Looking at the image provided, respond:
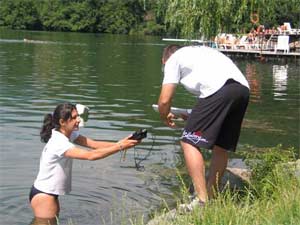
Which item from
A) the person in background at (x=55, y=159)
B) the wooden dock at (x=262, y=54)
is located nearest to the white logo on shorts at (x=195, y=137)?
the person in background at (x=55, y=159)

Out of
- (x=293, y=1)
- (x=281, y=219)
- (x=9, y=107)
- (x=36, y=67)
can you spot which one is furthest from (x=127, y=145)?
(x=36, y=67)

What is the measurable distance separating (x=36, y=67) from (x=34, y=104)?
43.9 feet

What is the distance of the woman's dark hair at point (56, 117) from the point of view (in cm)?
560

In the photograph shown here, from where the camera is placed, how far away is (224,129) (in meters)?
5.91

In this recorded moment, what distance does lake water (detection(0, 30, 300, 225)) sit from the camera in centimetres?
731

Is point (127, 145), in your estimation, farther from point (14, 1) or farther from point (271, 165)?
point (14, 1)

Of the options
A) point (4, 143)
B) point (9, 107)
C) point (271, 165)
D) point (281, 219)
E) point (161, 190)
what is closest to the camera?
point (281, 219)

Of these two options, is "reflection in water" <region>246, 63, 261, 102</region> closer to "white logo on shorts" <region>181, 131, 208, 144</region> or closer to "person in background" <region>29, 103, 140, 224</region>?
"white logo on shorts" <region>181, 131, 208, 144</region>

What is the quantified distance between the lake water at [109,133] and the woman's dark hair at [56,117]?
1.11m

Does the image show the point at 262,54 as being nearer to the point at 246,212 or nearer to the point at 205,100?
the point at 205,100

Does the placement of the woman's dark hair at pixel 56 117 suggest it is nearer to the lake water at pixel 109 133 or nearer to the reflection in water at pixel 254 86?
the lake water at pixel 109 133

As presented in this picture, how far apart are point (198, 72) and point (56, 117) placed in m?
1.39

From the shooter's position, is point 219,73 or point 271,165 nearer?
point 219,73

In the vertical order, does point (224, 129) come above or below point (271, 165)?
above
